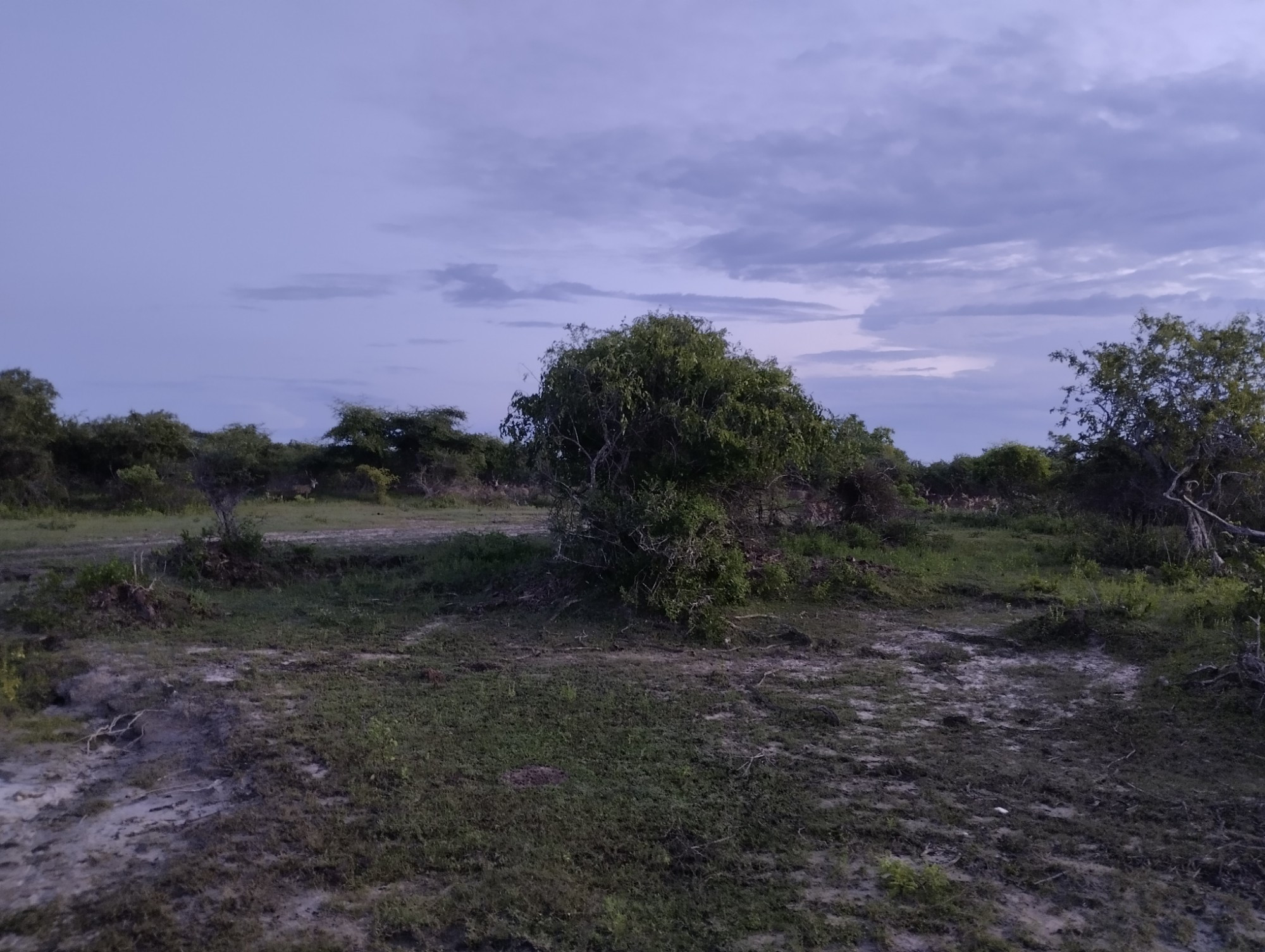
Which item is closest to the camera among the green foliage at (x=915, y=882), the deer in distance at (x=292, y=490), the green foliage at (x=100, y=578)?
the green foliage at (x=915, y=882)

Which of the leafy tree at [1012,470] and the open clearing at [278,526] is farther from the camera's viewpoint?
the leafy tree at [1012,470]

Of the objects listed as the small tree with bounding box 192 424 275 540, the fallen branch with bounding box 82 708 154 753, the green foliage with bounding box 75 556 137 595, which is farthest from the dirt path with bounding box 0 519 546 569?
the fallen branch with bounding box 82 708 154 753

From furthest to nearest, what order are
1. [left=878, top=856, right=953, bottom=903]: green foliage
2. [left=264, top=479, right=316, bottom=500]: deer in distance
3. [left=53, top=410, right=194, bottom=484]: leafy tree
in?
[left=264, top=479, right=316, bottom=500]: deer in distance → [left=53, top=410, right=194, bottom=484]: leafy tree → [left=878, top=856, right=953, bottom=903]: green foliage

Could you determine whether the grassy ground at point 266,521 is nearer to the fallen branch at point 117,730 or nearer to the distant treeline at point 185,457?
the distant treeline at point 185,457

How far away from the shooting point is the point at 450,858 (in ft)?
16.2

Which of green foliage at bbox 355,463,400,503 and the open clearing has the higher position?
green foliage at bbox 355,463,400,503

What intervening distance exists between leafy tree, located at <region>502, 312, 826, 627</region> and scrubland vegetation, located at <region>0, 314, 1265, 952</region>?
50mm

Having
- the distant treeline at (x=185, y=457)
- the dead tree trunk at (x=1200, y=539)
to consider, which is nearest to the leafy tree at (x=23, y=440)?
the distant treeline at (x=185, y=457)

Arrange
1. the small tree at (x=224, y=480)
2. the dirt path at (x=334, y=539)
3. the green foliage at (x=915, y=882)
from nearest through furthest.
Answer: the green foliage at (x=915, y=882) → the small tree at (x=224, y=480) → the dirt path at (x=334, y=539)

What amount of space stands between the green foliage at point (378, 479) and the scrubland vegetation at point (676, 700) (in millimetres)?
8568

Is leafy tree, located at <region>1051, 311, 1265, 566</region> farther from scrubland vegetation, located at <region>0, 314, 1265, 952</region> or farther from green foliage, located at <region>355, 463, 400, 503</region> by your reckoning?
green foliage, located at <region>355, 463, 400, 503</region>

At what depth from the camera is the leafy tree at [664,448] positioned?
36.2 feet

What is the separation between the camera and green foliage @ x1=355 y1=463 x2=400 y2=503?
88.5ft

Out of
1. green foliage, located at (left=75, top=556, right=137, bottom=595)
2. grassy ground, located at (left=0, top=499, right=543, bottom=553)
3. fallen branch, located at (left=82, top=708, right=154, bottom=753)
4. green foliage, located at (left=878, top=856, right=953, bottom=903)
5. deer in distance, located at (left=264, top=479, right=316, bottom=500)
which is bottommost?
green foliage, located at (left=878, top=856, right=953, bottom=903)
